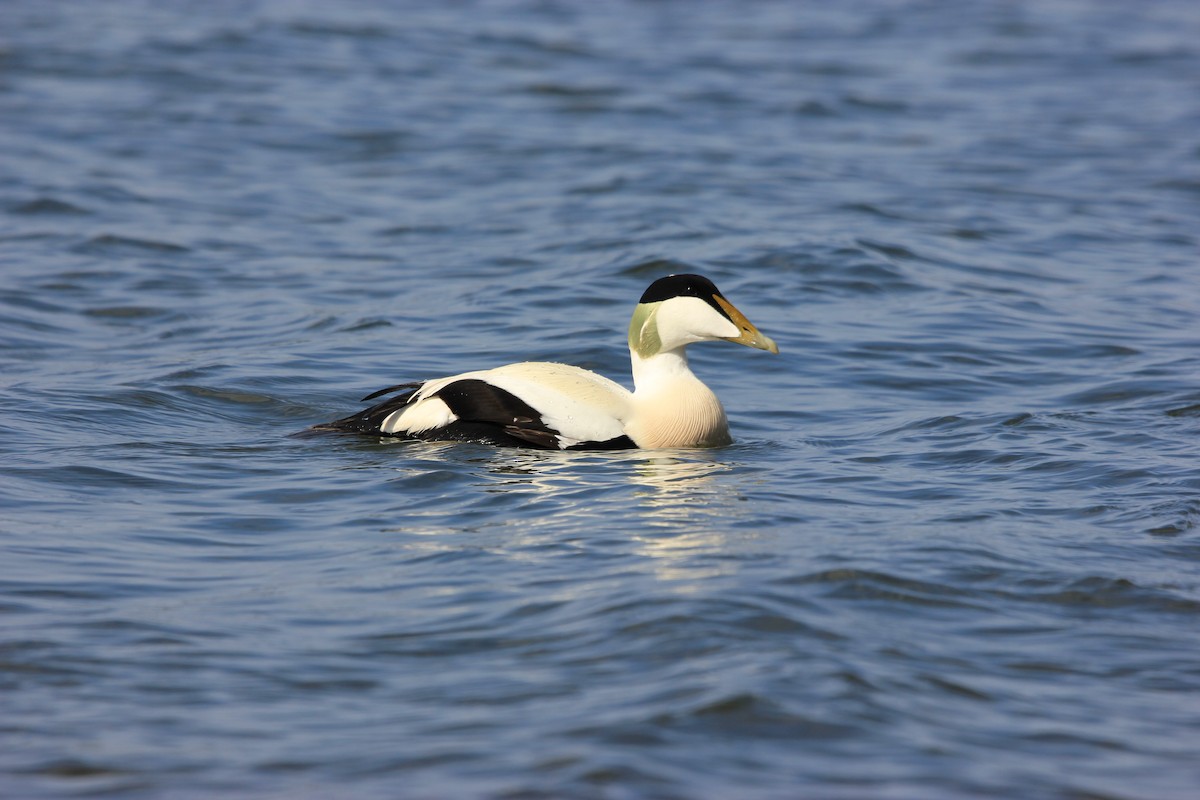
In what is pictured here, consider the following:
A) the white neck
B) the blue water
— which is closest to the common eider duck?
the white neck

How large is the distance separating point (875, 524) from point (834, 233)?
7259mm

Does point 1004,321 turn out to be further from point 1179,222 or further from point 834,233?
point 1179,222

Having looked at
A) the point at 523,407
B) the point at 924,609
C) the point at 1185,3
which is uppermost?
the point at 1185,3

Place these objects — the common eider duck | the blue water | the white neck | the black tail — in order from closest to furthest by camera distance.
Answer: the blue water
the common eider duck
the white neck
the black tail

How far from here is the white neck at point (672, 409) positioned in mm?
7758

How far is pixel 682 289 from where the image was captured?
7844mm

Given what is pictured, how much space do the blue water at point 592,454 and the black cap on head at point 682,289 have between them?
2.79 ft

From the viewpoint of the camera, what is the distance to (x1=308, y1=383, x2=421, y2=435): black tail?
25.9 ft

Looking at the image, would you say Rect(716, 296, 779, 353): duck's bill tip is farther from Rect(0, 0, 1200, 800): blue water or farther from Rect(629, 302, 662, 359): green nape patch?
Rect(0, 0, 1200, 800): blue water

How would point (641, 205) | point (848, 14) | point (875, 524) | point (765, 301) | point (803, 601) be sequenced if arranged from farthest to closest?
point (848, 14) → point (641, 205) → point (765, 301) → point (875, 524) → point (803, 601)

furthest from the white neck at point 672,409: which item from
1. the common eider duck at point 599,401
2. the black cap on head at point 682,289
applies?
the black cap on head at point 682,289

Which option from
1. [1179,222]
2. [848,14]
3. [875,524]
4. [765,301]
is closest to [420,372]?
[765,301]

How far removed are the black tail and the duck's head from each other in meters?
1.29

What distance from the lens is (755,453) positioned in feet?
25.8
